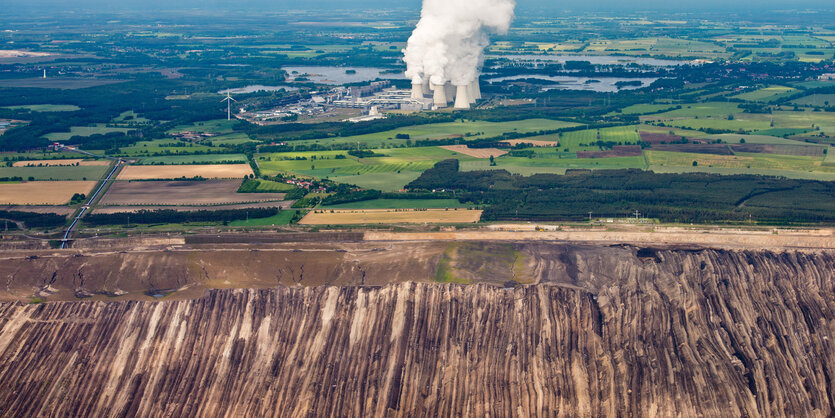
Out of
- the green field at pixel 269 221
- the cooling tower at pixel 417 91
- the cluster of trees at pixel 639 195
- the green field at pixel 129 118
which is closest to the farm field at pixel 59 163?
the green field at pixel 129 118

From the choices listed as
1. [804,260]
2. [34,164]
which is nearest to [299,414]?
[804,260]

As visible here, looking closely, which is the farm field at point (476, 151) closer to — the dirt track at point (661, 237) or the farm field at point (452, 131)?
the farm field at point (452, 131)

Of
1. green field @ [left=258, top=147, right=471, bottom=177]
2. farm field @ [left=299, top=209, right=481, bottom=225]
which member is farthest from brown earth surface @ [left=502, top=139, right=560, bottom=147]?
farm field @ [left=299, top=209, right=481, bottom=225]

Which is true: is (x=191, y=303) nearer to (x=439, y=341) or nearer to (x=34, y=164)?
(x=439, y=341)

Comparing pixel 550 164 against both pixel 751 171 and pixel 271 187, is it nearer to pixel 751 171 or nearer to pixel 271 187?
pixel 751 171

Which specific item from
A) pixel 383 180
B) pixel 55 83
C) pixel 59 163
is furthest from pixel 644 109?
pixel 55 83

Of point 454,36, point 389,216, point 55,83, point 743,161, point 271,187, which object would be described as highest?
point 454,36
